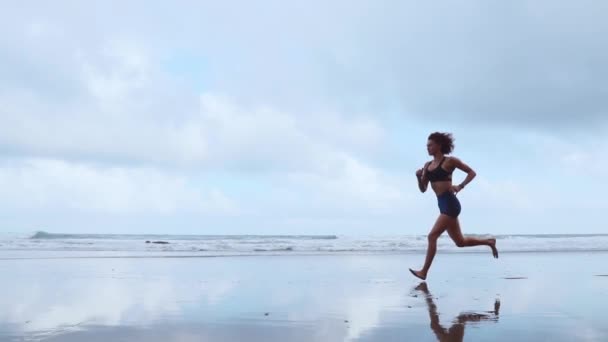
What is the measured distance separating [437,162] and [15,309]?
15.3 ft

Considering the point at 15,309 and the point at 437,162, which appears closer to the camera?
the point at 15,309

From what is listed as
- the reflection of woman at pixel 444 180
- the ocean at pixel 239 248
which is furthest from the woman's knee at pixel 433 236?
the ocean at pixel 239 248

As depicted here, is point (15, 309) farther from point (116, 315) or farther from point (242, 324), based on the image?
point (242, 324)

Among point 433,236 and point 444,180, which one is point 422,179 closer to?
point 444,180

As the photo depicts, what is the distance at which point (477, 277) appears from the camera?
8797 mm

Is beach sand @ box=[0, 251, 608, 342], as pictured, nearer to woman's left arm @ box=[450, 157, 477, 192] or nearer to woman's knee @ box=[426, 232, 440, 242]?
woman's knee @ box=[426, 232, 440, 242]

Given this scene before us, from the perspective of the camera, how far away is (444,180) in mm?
7227

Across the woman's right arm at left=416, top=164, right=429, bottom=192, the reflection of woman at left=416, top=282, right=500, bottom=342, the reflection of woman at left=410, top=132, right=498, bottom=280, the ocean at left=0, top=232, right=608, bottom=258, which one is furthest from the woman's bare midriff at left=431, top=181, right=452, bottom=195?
the ocean at left=0, top=232, right=608, bottom=258

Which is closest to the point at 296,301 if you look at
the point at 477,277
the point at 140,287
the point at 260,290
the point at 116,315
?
the point at 260,290

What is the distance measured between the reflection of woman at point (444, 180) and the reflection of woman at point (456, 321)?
4.82 ft

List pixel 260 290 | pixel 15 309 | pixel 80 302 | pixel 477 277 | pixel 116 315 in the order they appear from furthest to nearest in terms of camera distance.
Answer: pixel 477 277, pixel 260 290, pixel 80 302, pixel 15 309, pixel 116 315

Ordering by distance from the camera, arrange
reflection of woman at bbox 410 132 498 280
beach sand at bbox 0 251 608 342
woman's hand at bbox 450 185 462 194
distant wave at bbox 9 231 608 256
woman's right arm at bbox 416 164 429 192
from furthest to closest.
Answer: distant wave at bbox 9 231 608 256
woman's right arm at bbox 416 164 429 192
reflection of woman at bbox 410 132 498 280
woman's hand at bbox 450 185 462 194
beach sand at bbox 0 251 608 342

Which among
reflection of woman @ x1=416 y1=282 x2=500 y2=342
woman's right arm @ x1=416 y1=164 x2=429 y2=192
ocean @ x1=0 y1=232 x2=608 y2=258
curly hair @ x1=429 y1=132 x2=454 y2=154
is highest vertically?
curly hair @ x1=429 y1=132 x2=454 y2=154

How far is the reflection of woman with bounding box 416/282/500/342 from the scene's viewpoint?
4121mm
